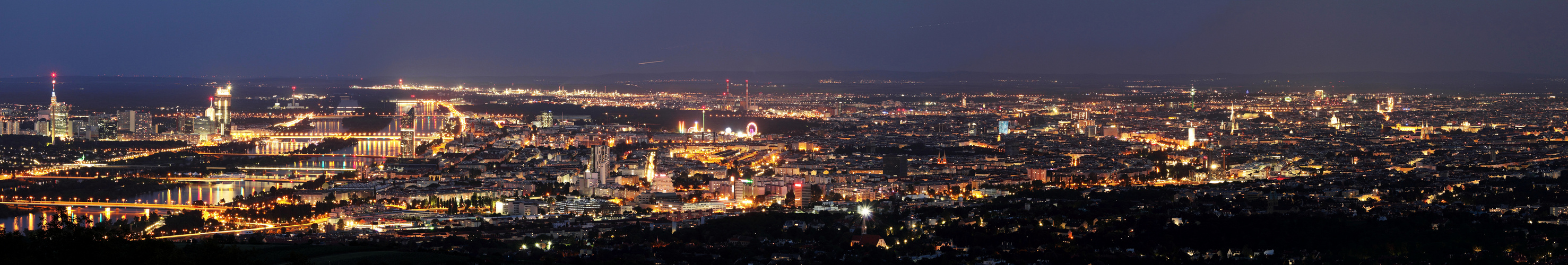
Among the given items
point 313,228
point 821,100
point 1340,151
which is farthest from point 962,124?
point 313,228

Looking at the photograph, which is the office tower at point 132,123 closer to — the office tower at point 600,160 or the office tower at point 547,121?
the office tower at point 547,121

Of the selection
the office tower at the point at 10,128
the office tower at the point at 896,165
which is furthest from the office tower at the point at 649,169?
the office tower at the point at 10,128

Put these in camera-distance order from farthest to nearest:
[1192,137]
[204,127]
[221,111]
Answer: [221,111] → [204,127] → [1192,137]

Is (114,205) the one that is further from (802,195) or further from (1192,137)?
(1192,137)

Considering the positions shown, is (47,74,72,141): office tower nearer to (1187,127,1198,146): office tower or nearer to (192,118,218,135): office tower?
(192,118,218,135): office tower

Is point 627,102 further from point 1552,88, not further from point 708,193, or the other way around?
point 708,193

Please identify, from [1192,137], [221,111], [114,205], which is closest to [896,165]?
[1192,137]

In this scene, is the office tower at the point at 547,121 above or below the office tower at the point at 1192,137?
above
